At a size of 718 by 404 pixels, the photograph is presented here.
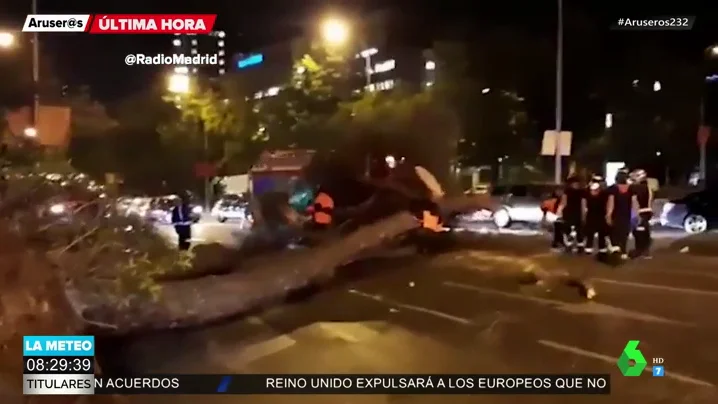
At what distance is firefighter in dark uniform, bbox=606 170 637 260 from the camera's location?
1.99 meters

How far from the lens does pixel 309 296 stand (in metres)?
1.99

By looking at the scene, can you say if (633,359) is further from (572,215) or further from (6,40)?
(6,40)

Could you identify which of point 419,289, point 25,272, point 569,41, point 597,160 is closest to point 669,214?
point 597,160

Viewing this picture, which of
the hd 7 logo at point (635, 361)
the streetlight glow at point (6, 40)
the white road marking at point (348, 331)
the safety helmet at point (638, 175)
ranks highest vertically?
the streetlight glow at point (6, 40)

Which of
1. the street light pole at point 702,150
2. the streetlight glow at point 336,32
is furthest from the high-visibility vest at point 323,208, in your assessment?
the street light pole at point 702,150

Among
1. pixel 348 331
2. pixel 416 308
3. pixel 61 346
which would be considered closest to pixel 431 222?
pixel 416 308

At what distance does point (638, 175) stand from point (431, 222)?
50cm

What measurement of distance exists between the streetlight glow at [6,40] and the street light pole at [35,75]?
0.17 feet

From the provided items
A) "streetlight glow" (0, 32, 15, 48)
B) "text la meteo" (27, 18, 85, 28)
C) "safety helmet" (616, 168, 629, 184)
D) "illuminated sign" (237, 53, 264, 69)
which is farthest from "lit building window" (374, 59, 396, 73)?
"streetlight glow" (0, 32, 15, 48)

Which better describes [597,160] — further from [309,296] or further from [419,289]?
[309,296]

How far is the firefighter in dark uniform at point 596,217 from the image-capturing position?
2006 mm

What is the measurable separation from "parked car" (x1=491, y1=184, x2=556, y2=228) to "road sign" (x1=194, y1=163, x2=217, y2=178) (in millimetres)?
654

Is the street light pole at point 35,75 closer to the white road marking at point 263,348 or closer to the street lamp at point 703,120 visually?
the white road marking at point 263,348

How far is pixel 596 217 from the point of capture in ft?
6.61
